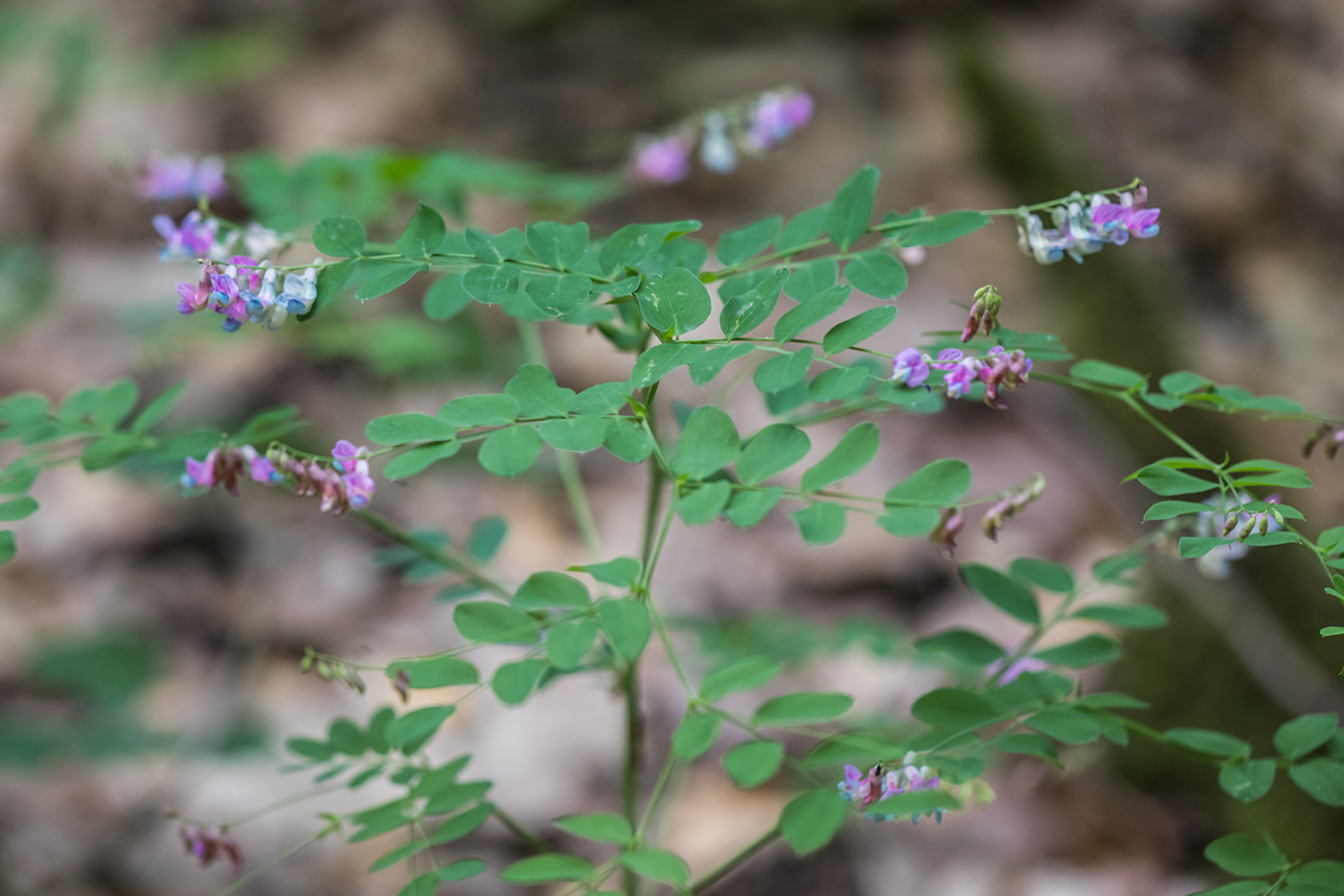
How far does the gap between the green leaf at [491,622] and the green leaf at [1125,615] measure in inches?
27.5

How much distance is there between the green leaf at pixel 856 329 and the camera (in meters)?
0.96

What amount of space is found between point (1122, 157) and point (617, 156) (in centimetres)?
191

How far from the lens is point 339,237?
1036mm

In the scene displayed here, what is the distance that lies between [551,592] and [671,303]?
314 mm

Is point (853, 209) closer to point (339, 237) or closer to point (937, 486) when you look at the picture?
point (937, 486)

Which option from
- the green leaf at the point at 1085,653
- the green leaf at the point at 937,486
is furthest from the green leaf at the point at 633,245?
the green leaf at the point at 1085,653

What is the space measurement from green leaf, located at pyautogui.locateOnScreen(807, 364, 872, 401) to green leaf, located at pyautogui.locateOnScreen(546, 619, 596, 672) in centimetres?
32

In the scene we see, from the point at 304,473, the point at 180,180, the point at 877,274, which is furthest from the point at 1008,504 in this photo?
the point at 180,180

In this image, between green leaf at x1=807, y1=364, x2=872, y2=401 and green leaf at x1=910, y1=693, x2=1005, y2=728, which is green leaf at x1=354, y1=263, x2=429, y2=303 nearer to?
green leaf at x1=807, y1=364, x2=872, y2=401

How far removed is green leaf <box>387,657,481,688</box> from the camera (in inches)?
40.1

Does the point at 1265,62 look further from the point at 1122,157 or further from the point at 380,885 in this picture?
the point at 380,885

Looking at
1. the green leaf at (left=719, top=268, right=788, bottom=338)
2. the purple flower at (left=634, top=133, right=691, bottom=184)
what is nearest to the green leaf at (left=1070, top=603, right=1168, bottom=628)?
the green leaf at (left=719, top=268, right=788, bottom=338)

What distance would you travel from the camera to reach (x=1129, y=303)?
287 cm

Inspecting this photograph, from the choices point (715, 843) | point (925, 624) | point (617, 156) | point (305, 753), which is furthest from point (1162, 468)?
point (617, 156)
